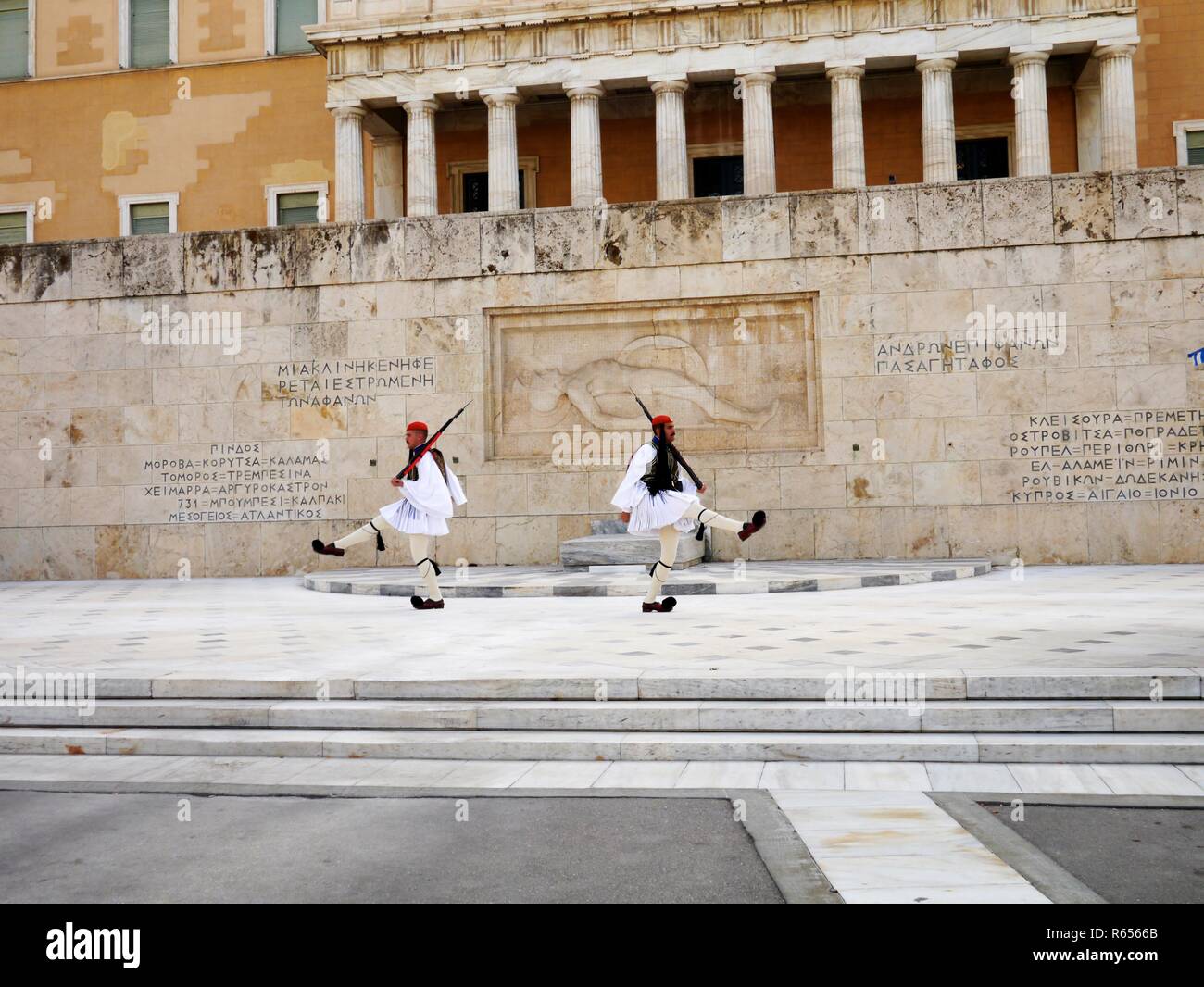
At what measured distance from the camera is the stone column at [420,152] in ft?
117

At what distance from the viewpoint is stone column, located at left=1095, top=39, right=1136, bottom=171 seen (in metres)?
33.0

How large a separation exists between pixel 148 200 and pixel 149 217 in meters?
0.59

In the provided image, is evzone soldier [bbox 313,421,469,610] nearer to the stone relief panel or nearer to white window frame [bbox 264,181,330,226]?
the stone relief panel

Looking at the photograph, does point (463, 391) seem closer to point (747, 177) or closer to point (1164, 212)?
point (1164, 212)

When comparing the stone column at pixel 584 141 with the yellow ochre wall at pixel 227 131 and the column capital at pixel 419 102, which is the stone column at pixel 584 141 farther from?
the column capital at pixel 419 102

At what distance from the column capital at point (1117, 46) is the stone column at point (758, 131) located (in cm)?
973

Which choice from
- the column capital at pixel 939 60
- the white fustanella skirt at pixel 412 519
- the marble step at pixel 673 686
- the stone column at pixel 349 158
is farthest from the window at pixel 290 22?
the marble step at pixel 673 686

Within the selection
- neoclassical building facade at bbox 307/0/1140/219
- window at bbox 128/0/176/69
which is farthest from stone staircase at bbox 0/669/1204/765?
window at bbox 128/0/176/69

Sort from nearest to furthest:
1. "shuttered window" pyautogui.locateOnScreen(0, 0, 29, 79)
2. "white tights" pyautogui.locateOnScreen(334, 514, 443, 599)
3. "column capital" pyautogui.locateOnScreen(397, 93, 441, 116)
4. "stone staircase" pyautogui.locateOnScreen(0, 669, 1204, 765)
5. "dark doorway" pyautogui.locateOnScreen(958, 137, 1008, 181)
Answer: "stone staircase" pyautogui.locateOnScreen(0, 669, 1204, 765)
"white tights" pyautogui.locateOnScreen(334, 514, 443, 599)
"column capital" pyautogui.locateOnScreen(397, 93, 441, 116)
"dark doorway" pyautogui.locateOnScreen(958, 137, 1008, 181)
"shuttered window" pyautogui.locateOnScreen(0, 0, 29, 79)

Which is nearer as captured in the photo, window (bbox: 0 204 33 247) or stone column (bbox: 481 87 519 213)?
stone column (bbox: 481 87 519 213)

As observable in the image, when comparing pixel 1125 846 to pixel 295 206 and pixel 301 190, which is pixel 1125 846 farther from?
pixel 295 206

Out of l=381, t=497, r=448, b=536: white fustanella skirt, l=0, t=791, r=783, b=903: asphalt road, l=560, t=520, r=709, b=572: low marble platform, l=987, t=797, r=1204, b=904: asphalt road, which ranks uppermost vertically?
l=381, t=497, r=448, b=536: white fustanella skirt

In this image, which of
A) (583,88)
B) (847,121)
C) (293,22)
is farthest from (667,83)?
(293,22)

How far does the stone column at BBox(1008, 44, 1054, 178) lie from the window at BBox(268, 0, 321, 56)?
23.3m
